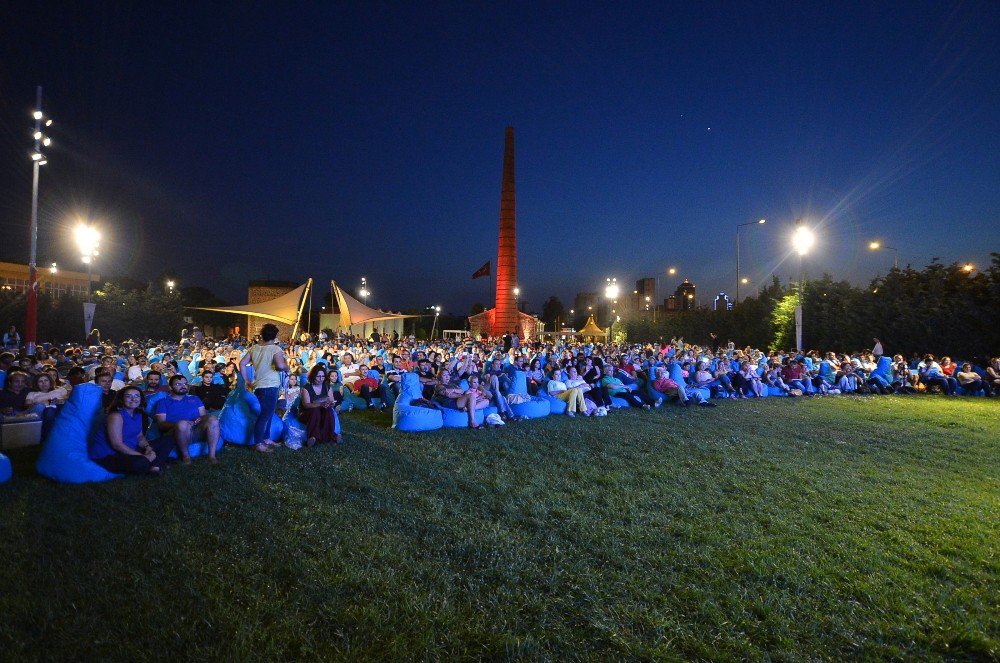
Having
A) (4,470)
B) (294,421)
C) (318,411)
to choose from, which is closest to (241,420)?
(294,421)

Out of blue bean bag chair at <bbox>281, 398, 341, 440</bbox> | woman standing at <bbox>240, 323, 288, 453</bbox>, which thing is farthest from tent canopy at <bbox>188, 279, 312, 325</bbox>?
woman standing at <bbox>240, 323, 288, 453</bbox>

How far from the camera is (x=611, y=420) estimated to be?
33.5 ft

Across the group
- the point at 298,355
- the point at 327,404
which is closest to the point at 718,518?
the point at 327,404

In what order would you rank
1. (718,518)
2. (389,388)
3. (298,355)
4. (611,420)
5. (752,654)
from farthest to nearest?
(298,355) → (389,388) → (611,420) → (718,518) → (752,654)

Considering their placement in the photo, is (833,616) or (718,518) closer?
(833,616)

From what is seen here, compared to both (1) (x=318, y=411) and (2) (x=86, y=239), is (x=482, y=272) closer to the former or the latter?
(2) (x=86, y=239)

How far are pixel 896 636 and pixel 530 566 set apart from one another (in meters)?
2.13

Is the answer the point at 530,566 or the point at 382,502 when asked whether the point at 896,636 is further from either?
the point at 382,502

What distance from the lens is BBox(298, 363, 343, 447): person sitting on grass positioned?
761cm

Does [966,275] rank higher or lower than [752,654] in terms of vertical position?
higher

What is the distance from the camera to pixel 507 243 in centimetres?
4719

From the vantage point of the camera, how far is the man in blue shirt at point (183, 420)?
20.4 ft

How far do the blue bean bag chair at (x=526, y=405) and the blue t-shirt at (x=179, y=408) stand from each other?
547 cm

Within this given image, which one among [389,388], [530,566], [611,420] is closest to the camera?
[530,566]
